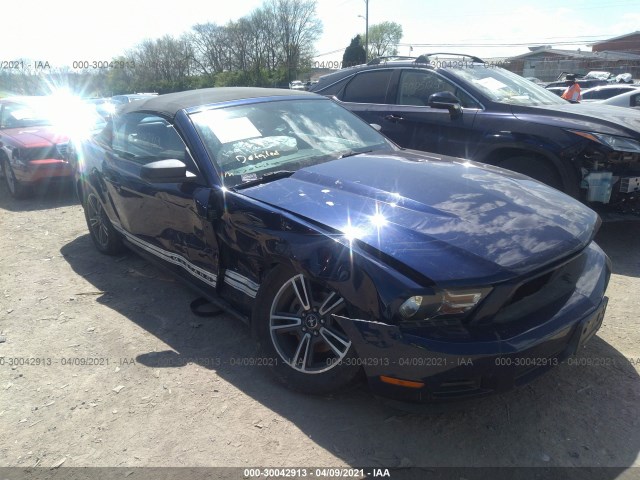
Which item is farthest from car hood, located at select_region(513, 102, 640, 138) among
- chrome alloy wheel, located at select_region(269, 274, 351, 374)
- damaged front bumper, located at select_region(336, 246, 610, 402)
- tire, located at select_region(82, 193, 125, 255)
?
tire, located at select_region(82, 193, 125, 255)

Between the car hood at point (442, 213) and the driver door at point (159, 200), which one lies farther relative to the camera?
the driver door at point (159, 200)

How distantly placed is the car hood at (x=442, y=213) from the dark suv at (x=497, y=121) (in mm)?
1508

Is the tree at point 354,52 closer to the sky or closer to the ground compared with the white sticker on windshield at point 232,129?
closer to the sky

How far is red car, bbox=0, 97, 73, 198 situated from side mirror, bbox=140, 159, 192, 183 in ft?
14.8

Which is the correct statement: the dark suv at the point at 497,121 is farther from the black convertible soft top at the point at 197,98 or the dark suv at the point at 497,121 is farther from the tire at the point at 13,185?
the tire at the point at 13,185

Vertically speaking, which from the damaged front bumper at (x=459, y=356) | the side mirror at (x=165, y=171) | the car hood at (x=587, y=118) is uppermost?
the car hood at (x=587, y=118)

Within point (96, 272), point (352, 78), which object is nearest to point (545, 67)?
point (352, 78)

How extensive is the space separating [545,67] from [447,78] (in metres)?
42.2

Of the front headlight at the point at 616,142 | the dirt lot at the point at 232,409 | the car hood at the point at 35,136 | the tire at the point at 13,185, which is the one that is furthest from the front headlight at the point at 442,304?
the tire at the point at 13,185

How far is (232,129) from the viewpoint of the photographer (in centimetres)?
336

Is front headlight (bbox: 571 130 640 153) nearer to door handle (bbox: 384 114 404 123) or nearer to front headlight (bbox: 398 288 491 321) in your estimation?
door handle (bbox: 384 114 404 123)

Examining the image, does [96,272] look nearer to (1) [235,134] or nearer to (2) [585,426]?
(1) [235,134]

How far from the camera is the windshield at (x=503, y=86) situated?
200 inches

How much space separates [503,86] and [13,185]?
7.29 meters
